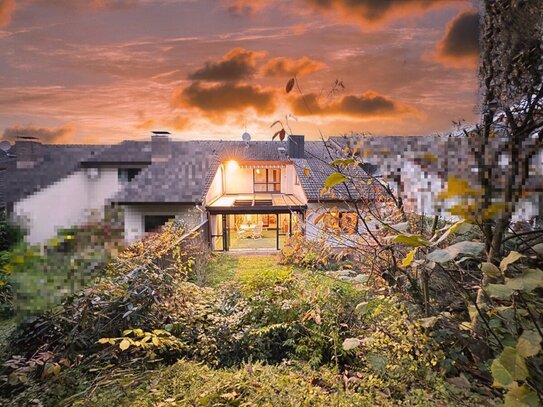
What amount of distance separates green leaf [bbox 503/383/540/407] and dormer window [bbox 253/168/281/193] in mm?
18069

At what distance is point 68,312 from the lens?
3.15 meters

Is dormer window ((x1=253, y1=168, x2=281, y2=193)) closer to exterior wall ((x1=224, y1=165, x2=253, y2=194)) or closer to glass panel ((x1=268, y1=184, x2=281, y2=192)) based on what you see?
glass panel ((x1=268, y1=184, x2=281, y2=192))

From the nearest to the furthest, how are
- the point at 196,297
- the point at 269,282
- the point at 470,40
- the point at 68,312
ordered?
1. the point at 470,40
2. the point at 68,312
3. the point at 196,297
4. the point at 269,282

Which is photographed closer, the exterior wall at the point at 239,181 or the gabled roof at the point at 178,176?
the gabled roof at the point at 178,176

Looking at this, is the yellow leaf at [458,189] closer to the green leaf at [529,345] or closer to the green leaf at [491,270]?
the green leaf at [491,270]

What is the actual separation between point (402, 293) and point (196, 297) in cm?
304

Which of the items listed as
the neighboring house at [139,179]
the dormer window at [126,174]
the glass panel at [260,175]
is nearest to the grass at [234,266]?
the neighboring house at [139,179]

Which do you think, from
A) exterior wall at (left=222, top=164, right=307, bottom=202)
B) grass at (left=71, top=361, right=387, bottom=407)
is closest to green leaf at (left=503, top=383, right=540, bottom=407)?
grass at (left=71, top=361, right=387, bottom=407)

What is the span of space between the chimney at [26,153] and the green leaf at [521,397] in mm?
3851

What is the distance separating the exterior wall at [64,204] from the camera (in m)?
2.47

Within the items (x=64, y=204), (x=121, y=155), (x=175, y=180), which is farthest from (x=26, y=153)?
(x=175, y=180)

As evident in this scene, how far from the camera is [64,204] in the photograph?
2.79 metres

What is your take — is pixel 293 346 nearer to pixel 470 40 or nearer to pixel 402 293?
pixel 402 293

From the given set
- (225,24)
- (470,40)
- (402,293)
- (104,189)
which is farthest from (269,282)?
(470,40)
